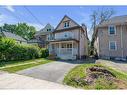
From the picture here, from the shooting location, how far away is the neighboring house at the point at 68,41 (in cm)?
2278

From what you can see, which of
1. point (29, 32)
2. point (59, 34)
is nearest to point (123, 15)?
point (59, 34)

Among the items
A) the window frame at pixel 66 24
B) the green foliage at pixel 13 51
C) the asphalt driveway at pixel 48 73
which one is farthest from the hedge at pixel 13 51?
the window frame at pixel 66 24

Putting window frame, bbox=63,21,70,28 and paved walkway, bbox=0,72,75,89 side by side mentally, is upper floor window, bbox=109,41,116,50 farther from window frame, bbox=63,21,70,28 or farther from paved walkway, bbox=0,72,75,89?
paved walkway, bbox=0,72,75,89

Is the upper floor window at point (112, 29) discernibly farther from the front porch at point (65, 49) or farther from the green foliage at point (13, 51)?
the green foliage at point (13, 51)

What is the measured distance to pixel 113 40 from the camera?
19.6 metres

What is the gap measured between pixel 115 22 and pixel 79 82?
14.1 meters

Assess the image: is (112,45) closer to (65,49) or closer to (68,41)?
(68,41)

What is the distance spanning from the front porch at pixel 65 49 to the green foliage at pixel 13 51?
4.67m

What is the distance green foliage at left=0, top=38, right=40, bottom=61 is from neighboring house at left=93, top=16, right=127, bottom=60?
29.2 ft

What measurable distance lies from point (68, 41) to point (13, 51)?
8.34 meters

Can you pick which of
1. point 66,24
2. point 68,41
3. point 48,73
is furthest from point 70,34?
point 48,73

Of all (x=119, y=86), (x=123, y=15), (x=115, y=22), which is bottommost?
(x=119, y=86)
